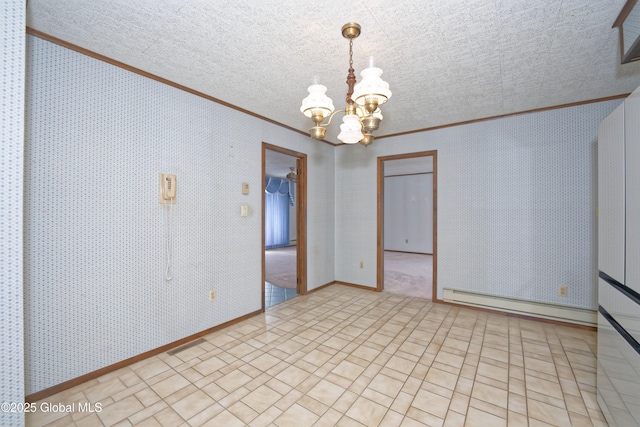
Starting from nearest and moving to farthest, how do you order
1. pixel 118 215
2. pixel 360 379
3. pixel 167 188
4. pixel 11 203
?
pixel 11 203 → pixel 360 379 → pixel 118 215 → pixel 167 188

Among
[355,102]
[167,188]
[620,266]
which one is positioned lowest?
[620,266]

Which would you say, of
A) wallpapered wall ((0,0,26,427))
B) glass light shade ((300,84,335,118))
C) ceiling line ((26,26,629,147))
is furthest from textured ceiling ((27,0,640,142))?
wallpapered wall ((0,0,26,427))

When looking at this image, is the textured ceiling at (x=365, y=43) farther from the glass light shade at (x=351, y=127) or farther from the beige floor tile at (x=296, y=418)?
the beige floor tile at (x=296, y=418)

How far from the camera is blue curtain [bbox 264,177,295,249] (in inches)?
356

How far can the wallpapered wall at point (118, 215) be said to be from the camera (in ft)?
5.87

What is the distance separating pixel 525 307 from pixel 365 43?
11.0 feet

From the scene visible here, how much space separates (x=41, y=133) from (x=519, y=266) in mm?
4638

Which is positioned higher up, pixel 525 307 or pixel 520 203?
pixel 520 203

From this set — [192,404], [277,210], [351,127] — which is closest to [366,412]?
[192,404]

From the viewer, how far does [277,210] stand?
933 centimetres

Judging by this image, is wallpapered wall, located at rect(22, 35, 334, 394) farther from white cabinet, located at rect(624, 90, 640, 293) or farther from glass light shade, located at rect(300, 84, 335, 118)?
white cabinet, located at rect(624, 90, 640, 293)

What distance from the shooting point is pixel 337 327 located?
2910mm

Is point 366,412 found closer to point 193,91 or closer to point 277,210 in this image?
point 193,91

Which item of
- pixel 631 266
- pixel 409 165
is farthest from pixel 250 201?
pixel 409 165
